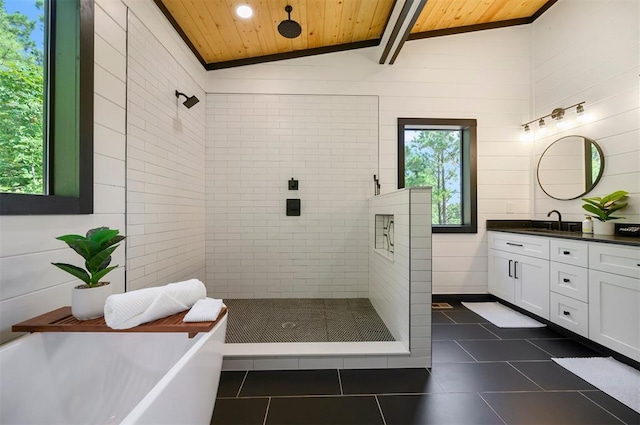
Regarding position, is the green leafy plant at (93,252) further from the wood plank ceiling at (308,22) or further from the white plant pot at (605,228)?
the white plant pot at (605,228)

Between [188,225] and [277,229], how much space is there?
1003mm

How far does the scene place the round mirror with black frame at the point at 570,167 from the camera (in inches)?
108

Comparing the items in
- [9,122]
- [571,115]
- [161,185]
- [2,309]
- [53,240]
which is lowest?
[2,309]

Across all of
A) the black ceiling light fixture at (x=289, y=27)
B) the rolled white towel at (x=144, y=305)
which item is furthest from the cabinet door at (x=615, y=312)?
the black ceiling light fixture at (x=289, y=27)

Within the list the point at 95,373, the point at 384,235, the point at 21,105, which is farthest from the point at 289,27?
the point at 95,373

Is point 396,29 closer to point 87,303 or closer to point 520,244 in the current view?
point 520,244

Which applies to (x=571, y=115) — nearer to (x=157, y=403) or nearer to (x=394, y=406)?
(x=394, y=406)

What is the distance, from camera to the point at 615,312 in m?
1.99

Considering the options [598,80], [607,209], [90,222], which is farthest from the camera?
[598,80]

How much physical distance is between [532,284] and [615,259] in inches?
32.8

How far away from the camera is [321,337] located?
88.5 inches

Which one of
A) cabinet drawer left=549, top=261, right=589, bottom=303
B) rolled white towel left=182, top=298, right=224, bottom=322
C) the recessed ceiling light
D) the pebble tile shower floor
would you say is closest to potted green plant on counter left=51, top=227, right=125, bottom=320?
rolled white towel left=182, top=298, right=224, bottom=322

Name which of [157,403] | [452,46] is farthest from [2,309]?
[452,46]

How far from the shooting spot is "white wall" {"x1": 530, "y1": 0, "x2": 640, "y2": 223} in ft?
7.93
